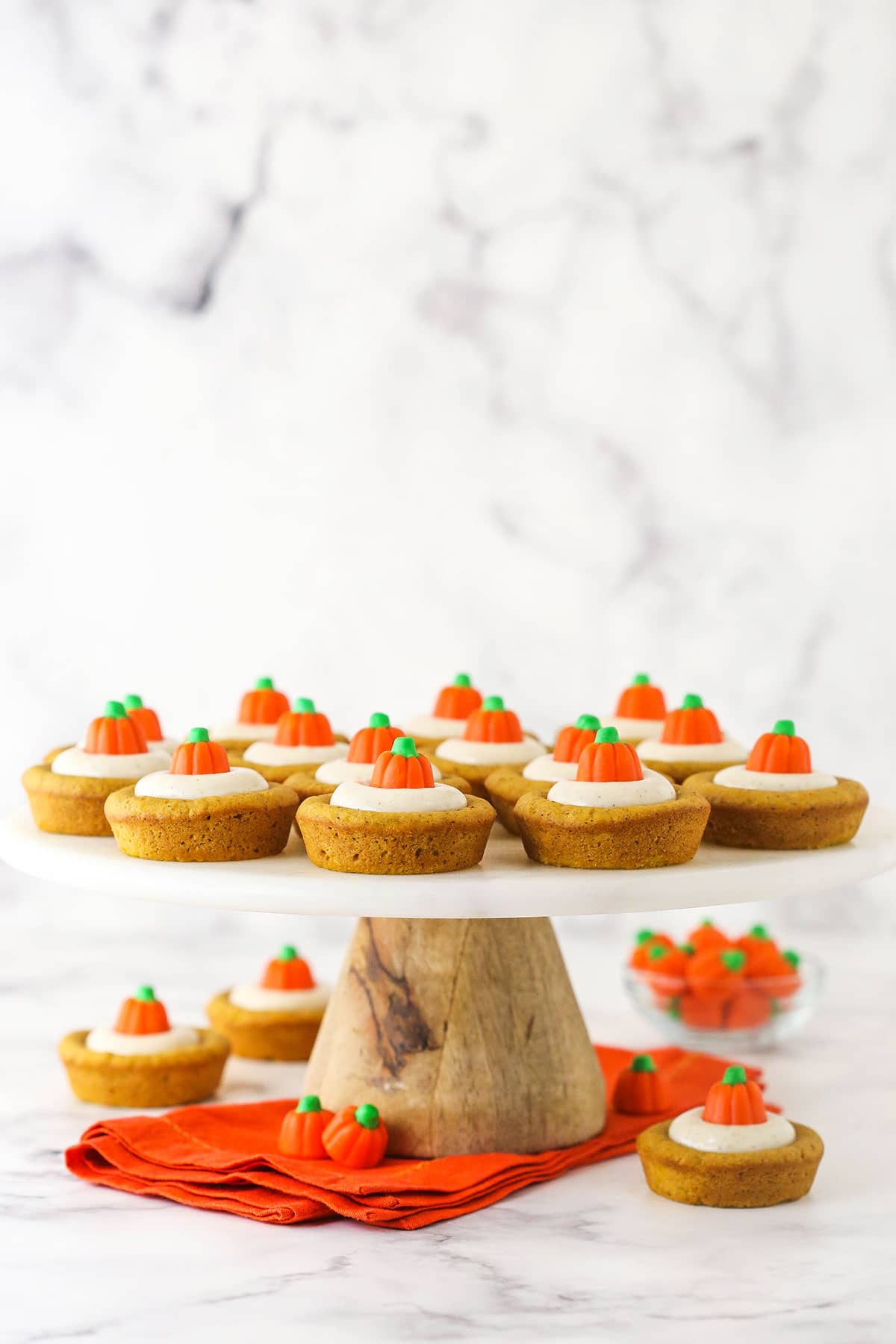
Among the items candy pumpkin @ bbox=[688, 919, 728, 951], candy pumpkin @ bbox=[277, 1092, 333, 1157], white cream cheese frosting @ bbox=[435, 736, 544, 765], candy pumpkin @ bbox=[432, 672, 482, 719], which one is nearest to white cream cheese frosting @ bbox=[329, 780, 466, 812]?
white cream cheese frosting @ bbox=[435, 736, 544, 765]

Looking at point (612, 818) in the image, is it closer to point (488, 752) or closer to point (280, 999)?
point (488, 752)

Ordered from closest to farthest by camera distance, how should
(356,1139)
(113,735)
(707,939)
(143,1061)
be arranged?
1. (356,1139)
2. (113,735)
3. (143,1061)
4. (707,939)

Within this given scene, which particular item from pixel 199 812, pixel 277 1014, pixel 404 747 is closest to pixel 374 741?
pixel 404 747

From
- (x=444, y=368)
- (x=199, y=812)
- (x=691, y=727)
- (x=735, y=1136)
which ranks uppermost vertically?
(x=444, y=368)

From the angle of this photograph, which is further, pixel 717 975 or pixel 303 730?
pixel 717 975

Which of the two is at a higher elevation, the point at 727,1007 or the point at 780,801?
the point at 780,801

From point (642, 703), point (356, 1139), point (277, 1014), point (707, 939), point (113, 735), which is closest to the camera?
point (356, 1139)

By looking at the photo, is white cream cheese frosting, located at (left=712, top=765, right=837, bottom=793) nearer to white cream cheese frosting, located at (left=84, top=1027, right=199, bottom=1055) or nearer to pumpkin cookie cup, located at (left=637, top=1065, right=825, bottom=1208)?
pumpkin cookie cup, located at (left=637, top=1065, right=825, bottom=1208)
